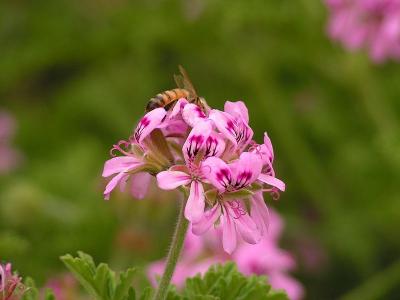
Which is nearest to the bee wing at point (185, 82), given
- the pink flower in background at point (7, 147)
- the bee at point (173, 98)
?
the bee at point (173, 98)

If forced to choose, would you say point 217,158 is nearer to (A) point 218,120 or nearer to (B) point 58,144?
(A) point 218,120

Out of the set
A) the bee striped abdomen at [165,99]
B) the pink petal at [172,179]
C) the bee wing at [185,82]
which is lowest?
the pink petal at [172,179]

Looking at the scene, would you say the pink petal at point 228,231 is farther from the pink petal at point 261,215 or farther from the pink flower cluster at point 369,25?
the pink flower cluster at point 369,25

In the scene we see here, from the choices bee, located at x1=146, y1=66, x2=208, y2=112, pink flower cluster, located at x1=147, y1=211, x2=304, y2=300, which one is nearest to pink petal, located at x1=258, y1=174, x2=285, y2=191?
bee, located at x1=146, y1=66, x2=208, y2=112

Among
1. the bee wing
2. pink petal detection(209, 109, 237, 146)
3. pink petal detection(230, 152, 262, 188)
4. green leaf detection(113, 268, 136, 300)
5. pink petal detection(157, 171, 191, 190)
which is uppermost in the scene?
the bee wing

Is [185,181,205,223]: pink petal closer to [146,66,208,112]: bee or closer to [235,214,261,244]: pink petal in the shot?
[235,214,261,244]: pink petal
